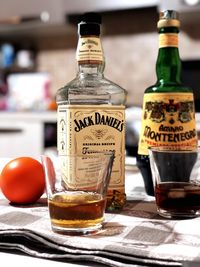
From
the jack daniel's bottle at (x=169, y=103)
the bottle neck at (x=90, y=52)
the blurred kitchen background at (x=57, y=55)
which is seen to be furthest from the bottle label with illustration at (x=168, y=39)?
the blurred kitchen background at (x=57, y=55)

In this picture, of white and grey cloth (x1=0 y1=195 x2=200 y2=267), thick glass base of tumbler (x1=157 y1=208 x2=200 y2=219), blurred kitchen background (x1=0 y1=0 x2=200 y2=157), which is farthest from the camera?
blurred kitchen background (x1=0 y1=0 x2=200 y2=157)

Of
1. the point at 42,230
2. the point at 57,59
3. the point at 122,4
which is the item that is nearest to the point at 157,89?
the point at 42,230

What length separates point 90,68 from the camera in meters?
0.75

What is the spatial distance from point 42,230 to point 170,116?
29cm

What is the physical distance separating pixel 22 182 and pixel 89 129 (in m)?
0.14

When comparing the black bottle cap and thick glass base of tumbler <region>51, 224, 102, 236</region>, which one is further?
the black bottle cap

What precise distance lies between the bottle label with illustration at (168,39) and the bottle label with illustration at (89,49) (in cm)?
10

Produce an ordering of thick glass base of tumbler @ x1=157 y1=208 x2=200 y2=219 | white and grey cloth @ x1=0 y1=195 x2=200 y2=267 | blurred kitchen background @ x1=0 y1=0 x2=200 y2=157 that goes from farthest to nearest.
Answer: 1. blurred kitchen background @ x1=0 y1=0 x2=200 y2=157
2. thick glass base of tumbler @ x1=157 y1=208 x2=200 y2=219
3. white and grey cloth @ x1=0 y1=195 x2=200 y2=267

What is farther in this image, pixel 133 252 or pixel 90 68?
pixel 90 68

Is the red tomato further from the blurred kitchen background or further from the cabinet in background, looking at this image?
the cabinet in background

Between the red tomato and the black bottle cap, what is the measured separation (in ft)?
0.75

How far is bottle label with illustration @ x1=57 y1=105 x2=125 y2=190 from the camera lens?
0.70 m

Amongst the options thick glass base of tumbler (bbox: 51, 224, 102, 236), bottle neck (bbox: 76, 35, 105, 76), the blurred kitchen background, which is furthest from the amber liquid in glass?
the blurred kitchen background

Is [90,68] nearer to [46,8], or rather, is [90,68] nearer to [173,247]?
[173,247]
